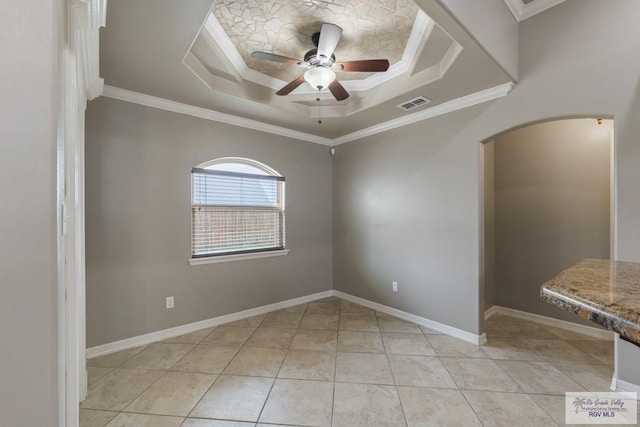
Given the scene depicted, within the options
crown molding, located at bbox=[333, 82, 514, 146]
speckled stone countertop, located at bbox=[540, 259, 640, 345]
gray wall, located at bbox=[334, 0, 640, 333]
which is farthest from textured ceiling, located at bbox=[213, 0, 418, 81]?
speckled stone countertop, located at bbox=[540, 259, 640, 345]

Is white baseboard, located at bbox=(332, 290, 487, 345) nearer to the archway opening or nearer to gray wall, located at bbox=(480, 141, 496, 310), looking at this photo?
the archway opening

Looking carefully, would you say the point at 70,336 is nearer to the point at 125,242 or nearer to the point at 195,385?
the point at 195,385

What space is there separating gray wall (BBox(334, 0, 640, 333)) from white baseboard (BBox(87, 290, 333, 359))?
3.39 feet

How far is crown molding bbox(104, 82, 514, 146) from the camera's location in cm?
259

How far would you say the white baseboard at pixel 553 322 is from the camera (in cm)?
287

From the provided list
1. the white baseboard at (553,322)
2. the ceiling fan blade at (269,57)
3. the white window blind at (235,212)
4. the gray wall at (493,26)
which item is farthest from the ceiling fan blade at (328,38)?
the white baseboard at (553,322)

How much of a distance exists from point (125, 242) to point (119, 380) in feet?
3.93

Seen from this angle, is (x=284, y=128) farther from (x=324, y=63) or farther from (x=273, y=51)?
(x=324, y=63)

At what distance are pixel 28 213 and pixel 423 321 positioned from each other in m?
3.48

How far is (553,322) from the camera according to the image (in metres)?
3.19

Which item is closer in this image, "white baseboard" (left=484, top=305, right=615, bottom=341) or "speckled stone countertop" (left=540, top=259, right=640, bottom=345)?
"speckled stone countertop" (left=540, top=259, right=640, bottom=345)

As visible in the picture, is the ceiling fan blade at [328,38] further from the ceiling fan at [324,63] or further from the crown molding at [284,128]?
the crown molding at [284,128]

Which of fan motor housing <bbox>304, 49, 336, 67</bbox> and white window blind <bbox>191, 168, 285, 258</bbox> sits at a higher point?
fan motor housing <bbox>304, 49, 336, 67</bbox>

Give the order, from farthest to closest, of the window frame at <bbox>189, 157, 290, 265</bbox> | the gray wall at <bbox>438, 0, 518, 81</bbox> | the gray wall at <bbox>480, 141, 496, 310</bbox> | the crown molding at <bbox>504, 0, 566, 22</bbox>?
the gray wall at <bbox>480, 141, 496, 310</bbox> < the window frame at <bbox>189, 157, 290, 265</bbox> < the crown molding at <bbox>504, 0, 566, 22</bbox> < the gray wall at <bbox>438, 0, 518, 81</bbox>
